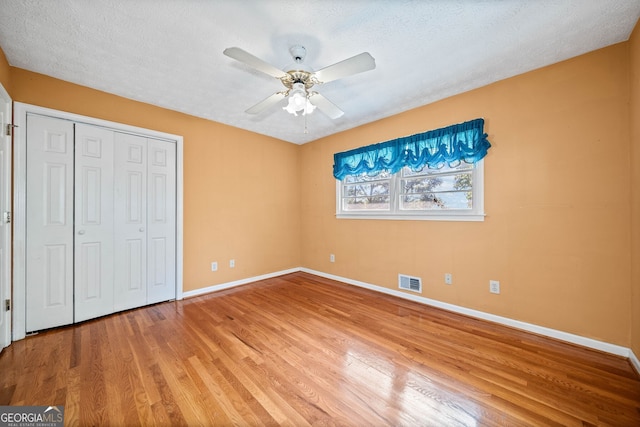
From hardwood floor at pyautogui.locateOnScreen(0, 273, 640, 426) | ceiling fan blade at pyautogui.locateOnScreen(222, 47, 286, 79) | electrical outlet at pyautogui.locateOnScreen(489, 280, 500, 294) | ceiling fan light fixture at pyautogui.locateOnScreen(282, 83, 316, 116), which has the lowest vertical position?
hardwood floor at pyautogui.locateOnScreen(0, 273, 640, 426)

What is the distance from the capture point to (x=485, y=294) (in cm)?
260

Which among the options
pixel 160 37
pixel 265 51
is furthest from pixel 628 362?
pixel 160 37

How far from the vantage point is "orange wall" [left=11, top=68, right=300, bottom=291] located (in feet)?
8.47

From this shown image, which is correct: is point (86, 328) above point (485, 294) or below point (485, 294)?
below

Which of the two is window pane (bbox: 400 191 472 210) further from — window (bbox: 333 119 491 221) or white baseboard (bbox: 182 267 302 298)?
white baseboard (bbox: 182 267 302 298)

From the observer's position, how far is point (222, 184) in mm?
3676

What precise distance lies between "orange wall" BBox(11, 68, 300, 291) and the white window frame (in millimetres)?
1173

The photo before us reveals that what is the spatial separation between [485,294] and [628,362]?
38.7 inches

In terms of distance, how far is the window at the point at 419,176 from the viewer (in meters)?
2.67

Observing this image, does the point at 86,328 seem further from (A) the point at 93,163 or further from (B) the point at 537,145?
(B) the point at 537,145

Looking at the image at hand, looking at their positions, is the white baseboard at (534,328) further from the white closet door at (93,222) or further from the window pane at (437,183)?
the white closet door at (93,222)

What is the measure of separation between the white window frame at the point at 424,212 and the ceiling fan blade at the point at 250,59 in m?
2.18

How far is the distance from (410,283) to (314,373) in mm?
1896

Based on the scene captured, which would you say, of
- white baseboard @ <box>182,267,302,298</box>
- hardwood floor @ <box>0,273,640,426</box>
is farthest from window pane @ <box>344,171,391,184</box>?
white baseboard @ <box>182,267,302,298</box>
